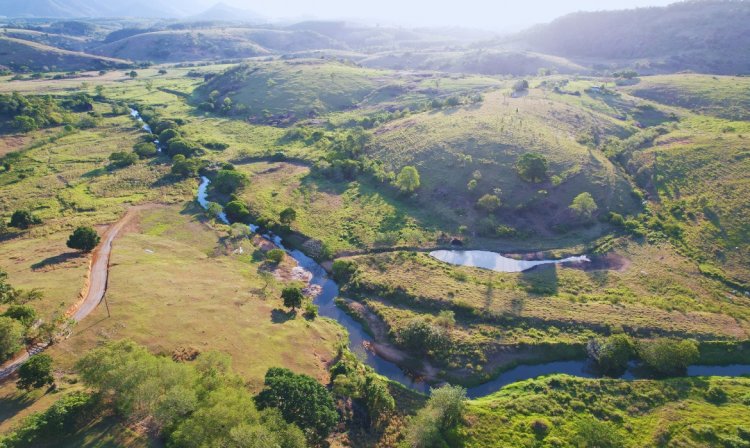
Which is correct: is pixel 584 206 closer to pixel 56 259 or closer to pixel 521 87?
pixel 56 259

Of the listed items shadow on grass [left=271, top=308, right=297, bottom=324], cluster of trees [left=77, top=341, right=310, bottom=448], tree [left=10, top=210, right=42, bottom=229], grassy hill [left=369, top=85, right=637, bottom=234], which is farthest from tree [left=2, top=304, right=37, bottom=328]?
grassy hill [left=369, top=85, right=637, bottom=234]

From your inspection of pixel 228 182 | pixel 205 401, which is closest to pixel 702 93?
pixel 228 182

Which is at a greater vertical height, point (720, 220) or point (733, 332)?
point (720, 220)

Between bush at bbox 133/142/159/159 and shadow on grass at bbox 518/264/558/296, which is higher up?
bush at bbox 133/142/159/159

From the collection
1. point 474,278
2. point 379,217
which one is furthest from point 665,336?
point 379,217

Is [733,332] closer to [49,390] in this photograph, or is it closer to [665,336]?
[665,336]

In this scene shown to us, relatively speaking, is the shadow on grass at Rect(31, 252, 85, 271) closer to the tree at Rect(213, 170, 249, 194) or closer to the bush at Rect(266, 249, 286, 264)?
the bush at Rect(266, 249, 286, 264)
